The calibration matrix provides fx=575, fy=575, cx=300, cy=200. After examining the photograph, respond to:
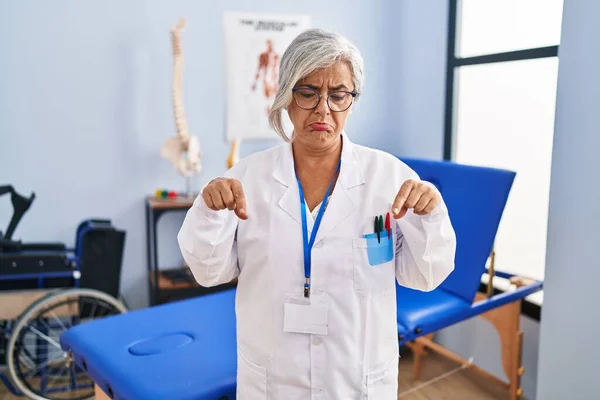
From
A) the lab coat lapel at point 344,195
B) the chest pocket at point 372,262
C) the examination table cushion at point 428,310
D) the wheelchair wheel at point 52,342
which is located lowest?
the wheelchair wheel at point 52,342

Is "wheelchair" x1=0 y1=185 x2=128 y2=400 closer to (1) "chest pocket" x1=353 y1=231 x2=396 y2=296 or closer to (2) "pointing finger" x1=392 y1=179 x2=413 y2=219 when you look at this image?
(1) "chest pocket" x1=353 y1=231 x2=396 y2=296

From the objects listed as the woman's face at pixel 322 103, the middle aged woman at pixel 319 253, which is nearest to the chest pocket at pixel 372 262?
the middle aged woman at pixel 319 253

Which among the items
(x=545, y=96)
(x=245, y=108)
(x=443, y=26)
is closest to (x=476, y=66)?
(x=443, y=26)

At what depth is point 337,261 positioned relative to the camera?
1212 millimetres

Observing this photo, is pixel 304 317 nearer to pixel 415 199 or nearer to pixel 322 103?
pixel 415 199

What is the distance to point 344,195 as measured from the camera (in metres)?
1.25

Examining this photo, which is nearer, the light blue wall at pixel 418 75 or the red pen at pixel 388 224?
the red pen at pixel 388 224

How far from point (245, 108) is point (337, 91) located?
212 cm

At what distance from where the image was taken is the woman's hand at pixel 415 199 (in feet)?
3.65

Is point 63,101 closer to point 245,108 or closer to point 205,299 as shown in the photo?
point 245,108

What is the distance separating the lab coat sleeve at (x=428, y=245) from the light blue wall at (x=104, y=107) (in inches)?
85.2

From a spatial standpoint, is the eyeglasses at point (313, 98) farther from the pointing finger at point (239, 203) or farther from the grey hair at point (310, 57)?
the pointing finger at point (239, 203)

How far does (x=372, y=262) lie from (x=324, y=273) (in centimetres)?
10

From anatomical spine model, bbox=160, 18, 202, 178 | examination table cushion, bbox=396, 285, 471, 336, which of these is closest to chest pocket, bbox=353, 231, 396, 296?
examination table cushion, bbox=396, 285, 471, 336
